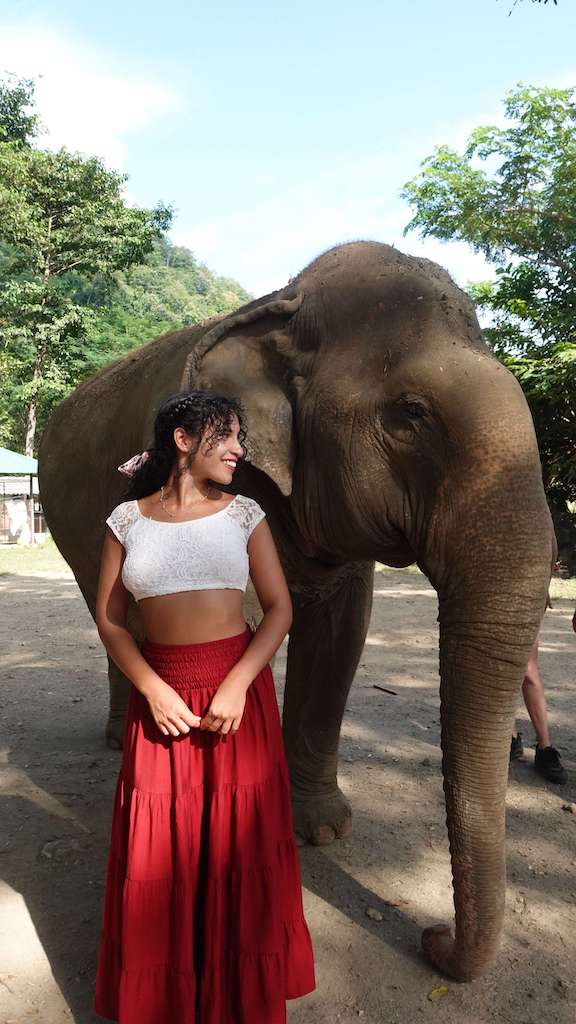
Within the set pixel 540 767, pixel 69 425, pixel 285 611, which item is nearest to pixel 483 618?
pixel 285 611

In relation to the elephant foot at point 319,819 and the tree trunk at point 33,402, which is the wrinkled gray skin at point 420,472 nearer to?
the elephant foot at point 319,819

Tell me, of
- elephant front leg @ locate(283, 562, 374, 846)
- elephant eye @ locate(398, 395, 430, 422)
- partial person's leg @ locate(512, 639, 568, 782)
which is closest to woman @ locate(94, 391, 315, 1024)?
elephant eye @ locate(398, 395, 430, 422)

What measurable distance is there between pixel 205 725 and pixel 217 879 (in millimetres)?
435

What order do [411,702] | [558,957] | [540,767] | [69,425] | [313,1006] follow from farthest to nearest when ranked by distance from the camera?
[411,702] → [69,425] → [540,767] → [558,957] → [313,1006]

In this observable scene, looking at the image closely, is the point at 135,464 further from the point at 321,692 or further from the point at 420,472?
the point at 321,692

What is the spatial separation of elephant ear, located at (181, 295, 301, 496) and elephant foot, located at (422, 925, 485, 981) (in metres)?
1.56

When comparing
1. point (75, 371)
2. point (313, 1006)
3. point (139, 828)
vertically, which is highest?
point (75, 371)

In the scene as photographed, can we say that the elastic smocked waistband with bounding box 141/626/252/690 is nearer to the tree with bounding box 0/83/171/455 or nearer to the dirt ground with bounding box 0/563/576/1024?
the dirt ground with bounding box 0/563/576/1024

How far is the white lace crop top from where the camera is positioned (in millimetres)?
2123

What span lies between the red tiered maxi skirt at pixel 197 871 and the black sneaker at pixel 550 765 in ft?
8.71

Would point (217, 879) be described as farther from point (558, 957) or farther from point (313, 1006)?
point (558, 957)

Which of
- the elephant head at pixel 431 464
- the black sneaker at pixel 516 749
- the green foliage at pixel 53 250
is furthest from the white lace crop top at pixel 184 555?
the green foliage at pixel 53 250

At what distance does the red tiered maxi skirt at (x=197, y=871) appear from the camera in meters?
2.15

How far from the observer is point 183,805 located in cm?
218
